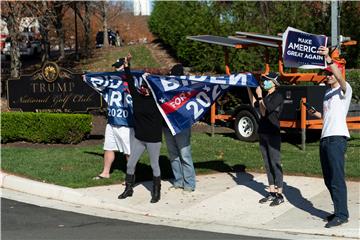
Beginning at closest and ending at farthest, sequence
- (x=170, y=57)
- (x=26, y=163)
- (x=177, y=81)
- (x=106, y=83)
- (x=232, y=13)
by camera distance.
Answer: (x=177, y=81)
(x=106, y=83)
(x=26, y=163)
(x=232, y=13)
(x=170, y=57)

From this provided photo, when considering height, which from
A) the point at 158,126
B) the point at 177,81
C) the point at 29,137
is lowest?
the point at 29,137

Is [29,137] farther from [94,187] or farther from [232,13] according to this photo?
[232,13]

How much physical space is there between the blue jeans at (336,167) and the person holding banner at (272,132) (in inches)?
41.3

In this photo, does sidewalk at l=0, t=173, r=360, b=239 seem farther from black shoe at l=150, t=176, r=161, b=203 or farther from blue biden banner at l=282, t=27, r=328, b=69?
blue biden banner at l=282, t=27, r=328, b=69

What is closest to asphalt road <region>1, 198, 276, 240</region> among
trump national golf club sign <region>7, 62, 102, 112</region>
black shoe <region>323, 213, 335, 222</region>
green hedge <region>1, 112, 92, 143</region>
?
black shoe <region>323, 213, 335, 222</region>

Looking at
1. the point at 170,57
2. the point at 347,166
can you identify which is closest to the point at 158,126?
the point at 347,166

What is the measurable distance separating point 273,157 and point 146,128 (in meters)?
1.79

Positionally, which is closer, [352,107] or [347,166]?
[347,166]

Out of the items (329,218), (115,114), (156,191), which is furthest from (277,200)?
(115,114)

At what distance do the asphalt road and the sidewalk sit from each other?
0.44 meters

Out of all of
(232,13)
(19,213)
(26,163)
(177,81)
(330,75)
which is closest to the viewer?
(330,75)

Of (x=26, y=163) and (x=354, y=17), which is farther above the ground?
(x=354, y=17)

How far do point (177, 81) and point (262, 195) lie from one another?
2.06m

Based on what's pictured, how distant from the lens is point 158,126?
8.77 meters
